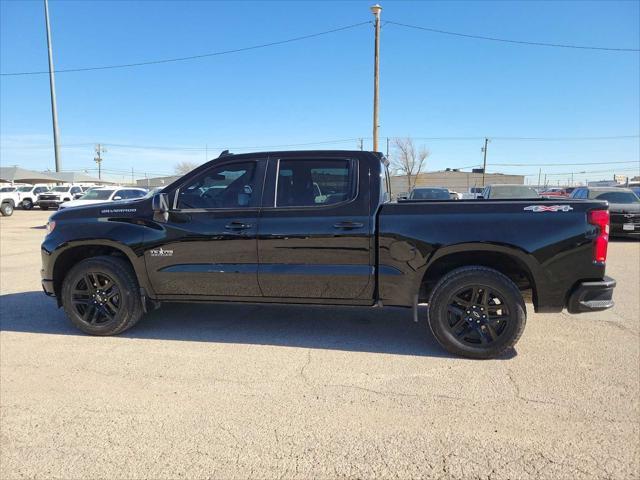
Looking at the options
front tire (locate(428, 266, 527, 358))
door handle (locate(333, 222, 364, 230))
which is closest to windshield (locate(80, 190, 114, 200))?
door handle (locate(333, 222, 364, 230))

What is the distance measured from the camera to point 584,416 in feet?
10.2

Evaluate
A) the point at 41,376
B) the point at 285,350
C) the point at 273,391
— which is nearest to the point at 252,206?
the point at 285,350

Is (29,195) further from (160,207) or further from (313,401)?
(313,401)

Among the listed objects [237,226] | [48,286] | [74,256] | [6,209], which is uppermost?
[237,226]

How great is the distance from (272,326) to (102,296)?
1.85 metres

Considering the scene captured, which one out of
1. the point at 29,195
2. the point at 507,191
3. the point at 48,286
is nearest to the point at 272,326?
the point at 48,286

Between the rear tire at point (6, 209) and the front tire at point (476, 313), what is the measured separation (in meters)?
30.7

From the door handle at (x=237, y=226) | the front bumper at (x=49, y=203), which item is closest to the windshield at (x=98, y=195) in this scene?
the door handle at (x=237, y=226)

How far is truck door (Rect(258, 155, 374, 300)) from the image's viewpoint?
425cm

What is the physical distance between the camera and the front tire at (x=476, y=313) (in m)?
4.03

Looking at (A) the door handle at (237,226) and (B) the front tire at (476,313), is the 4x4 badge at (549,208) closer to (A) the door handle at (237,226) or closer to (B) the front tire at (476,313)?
(B) the front tire at (476,313)

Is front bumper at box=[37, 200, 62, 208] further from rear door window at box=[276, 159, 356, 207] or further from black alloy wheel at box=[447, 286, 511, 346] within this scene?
black alloy wheel at box=[447, 286, 511, 346]

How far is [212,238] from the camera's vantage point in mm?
4508

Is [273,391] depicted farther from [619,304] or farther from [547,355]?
[619,304]
